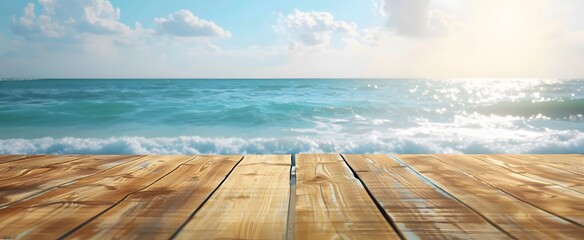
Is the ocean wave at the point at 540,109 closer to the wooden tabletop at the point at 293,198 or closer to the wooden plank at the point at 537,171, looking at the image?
the wooden plank at the point at 537,171

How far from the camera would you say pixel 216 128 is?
373 inches

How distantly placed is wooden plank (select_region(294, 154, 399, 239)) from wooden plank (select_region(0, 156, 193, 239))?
571 mm

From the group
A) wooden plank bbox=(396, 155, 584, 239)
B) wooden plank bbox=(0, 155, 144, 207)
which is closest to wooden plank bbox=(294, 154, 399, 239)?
wooden plank bbox=(396, 155, 584, 239)

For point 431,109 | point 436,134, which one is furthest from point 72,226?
point 431,109

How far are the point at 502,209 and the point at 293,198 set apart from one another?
61 cm

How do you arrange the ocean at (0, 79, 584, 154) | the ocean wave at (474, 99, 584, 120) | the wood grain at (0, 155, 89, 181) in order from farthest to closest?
the ocean wave at (474, 99, 584, 120), the ocean at (0, 79, 584, 154), the wood grain at (0, 155, 89, 181)

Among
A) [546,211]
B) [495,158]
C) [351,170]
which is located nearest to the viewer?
[546,211]

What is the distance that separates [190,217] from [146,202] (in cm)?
22

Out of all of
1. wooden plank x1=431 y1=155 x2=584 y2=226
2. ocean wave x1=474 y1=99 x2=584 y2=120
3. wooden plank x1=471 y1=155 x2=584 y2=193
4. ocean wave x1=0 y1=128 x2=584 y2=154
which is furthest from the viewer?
ocean wave x1=474 y1=99 x2=584 y2=120

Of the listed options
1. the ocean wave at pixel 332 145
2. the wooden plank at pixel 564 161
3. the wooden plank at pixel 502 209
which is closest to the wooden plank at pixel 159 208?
the wooden plank at pixel 502 209

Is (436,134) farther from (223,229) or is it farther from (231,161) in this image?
(223,229)

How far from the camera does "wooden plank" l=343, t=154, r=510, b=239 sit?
89cm

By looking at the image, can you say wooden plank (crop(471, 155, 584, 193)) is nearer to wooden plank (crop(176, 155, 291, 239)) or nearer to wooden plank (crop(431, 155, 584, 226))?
wooden plank (crop(431, 155, 584, 226))

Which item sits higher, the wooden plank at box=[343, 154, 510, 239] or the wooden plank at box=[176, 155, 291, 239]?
the wooden plank at box=[343, 154, 510, 239]
